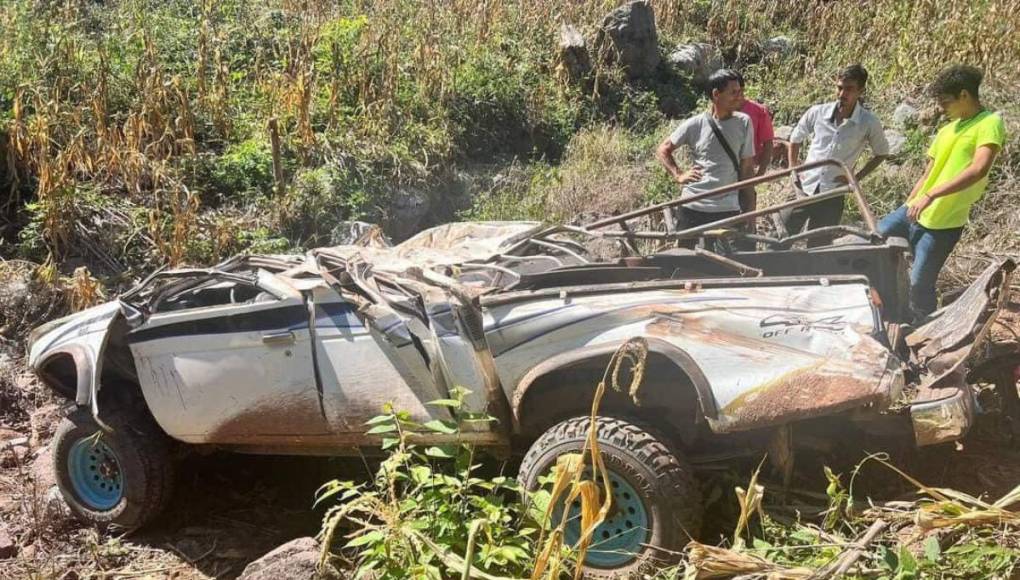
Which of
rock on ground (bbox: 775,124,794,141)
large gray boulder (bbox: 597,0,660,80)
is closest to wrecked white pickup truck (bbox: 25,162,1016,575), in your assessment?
rock on ground (bbox: 775,124,794,141)

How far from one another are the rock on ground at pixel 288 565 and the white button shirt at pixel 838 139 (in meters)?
3.98

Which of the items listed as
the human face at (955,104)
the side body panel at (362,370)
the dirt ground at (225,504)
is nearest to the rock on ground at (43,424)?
the dirt ground at (225,504)

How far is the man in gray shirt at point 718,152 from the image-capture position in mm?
5773

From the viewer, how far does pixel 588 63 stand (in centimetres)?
1109

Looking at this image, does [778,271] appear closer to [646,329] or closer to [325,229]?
[646,329]

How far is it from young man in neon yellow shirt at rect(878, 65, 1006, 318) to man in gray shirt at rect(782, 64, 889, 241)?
653 mm

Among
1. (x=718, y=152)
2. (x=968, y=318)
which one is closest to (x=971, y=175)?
(x=968, y=318)

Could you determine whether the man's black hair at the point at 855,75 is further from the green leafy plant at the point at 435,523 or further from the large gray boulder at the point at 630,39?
the large gray boulder at the point at 630,39

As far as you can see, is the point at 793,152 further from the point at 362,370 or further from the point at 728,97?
the point at 362,370

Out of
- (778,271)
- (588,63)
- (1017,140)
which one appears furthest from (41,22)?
(1017,140)

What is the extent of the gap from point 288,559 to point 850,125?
4.36 metres

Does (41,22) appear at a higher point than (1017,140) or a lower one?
higher

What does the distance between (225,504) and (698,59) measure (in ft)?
27.4

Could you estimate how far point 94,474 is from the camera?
17.3 feet
